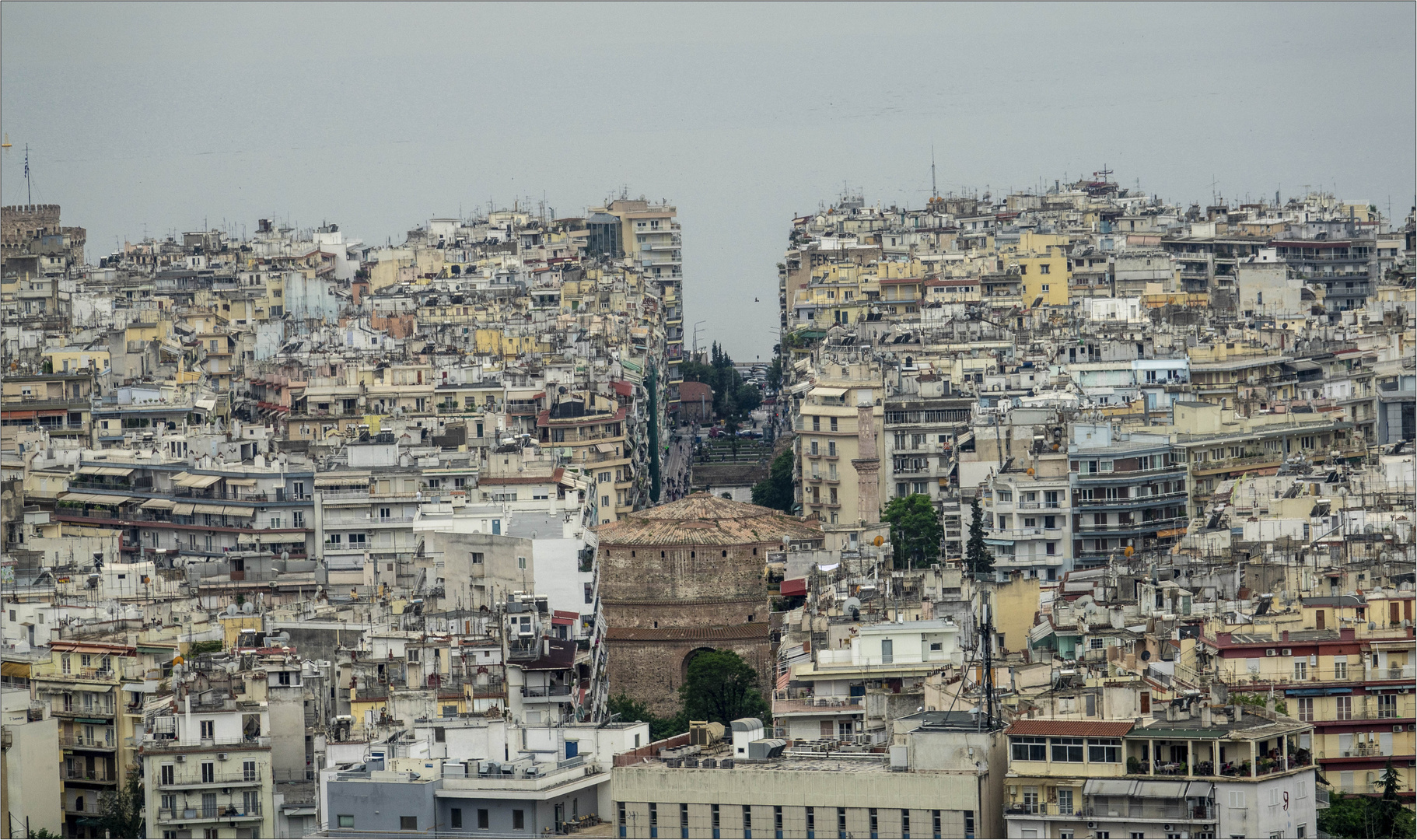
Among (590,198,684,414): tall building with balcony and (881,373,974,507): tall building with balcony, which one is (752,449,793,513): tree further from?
(590,198,684,414): tall building with balcony

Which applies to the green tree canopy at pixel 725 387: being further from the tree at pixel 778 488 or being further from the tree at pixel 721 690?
the tree at pixel 721 690

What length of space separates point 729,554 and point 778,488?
1856 cm

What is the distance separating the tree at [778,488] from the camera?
8338 cm

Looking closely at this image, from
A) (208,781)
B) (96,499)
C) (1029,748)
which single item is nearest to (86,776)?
(208,781)

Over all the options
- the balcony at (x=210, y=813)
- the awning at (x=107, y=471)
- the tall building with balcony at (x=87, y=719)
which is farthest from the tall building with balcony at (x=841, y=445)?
the balcony at (x=210, y=813)

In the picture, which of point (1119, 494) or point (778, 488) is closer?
point (1119, 494)

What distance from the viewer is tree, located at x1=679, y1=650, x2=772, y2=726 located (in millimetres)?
56031

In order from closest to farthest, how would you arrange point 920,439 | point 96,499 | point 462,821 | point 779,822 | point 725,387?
point 779,822, point 462,821, point 96,499, point 920,439, point 725,387

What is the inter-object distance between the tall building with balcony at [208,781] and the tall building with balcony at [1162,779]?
32.8 ft

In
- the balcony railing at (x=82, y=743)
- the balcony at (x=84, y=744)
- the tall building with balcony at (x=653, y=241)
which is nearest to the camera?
the balcony at (x=84, y=744)

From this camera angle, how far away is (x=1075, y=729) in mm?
39938

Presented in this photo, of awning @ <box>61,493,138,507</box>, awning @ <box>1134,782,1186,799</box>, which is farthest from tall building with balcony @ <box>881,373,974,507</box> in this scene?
awning @ <box>1134,782,1186,799</box>

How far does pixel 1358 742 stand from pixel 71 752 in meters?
16.8

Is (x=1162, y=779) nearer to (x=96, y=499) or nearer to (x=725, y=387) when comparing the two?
(x=96, y=499)
